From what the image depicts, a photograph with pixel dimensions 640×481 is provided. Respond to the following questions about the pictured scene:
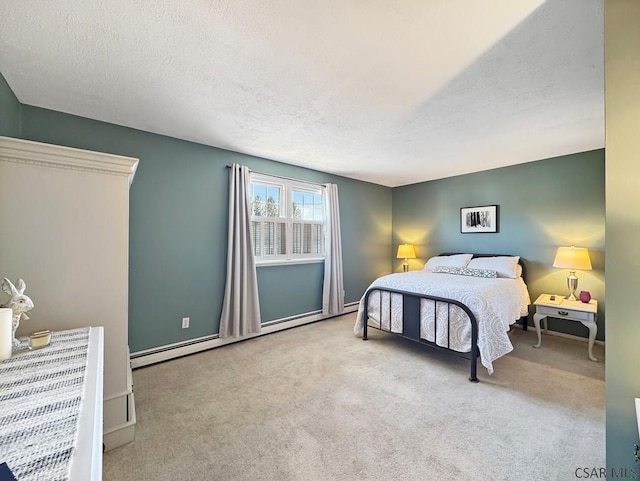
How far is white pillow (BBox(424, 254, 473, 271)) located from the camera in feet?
13.0

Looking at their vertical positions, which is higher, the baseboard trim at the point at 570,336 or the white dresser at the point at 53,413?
the white dresser at the point at 53,413

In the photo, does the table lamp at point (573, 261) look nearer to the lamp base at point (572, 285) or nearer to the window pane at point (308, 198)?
the lamp base at point (572, 285)

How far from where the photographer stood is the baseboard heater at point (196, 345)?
2598 millimetres

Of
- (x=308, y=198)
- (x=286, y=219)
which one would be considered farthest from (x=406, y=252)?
(x=286, y=219)

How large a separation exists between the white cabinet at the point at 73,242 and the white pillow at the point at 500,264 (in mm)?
3983

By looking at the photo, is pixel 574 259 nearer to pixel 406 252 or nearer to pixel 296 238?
pixel 406 252

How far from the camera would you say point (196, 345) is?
2.92 metres

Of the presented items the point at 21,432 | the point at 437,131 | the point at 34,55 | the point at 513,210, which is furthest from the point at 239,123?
the point at 513,210

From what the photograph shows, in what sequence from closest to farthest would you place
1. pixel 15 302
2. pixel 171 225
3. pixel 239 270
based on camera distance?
pixel 15 302 → pixel 171 225 → pixel 239 270

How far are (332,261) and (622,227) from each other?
3.32m

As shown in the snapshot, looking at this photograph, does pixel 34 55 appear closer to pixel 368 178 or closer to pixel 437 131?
pixel 437 131

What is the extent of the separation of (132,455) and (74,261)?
1.16 metres

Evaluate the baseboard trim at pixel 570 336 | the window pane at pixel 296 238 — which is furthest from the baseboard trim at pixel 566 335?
the window pane at pixel 296 238

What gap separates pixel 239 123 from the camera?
247 cm
